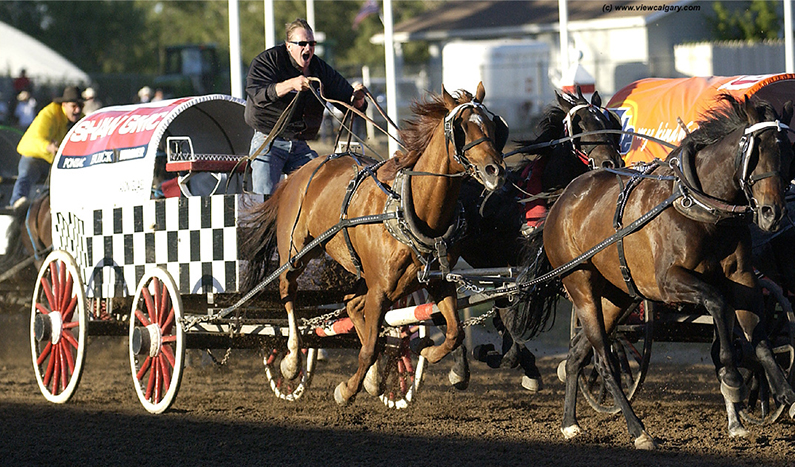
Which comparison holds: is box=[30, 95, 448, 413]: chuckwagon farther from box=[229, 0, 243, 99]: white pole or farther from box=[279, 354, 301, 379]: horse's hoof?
Result: box=[229, 0, 243, 99]: white pole

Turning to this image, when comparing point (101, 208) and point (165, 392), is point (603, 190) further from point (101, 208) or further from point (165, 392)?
point (101, 208)

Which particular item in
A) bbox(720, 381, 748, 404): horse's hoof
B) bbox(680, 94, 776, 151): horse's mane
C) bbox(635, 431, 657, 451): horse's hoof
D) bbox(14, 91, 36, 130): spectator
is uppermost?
bbox(14, 91, 36, 130): spectator

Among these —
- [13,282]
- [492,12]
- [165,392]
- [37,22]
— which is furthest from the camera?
[37,22]

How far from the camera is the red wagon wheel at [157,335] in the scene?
21.8 feet

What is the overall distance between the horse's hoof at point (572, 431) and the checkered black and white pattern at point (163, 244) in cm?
221

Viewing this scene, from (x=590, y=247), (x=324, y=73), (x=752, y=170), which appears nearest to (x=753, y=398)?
(x=590, y=247)

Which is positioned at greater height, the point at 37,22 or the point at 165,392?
the point at 37,22

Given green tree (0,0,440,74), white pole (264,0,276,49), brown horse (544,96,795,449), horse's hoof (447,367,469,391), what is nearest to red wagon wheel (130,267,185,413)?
horse's hoof (447,367,469,391)

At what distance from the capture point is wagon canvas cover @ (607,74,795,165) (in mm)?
6750

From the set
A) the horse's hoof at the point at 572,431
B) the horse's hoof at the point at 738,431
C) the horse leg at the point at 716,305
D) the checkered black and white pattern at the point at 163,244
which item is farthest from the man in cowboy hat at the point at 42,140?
the horse's hoof at the point at 738,431

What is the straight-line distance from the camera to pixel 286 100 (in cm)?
671

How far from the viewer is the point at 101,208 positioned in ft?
24.2

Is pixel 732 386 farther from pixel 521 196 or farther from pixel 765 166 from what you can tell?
pixel 521 196

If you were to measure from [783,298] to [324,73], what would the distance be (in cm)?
309
